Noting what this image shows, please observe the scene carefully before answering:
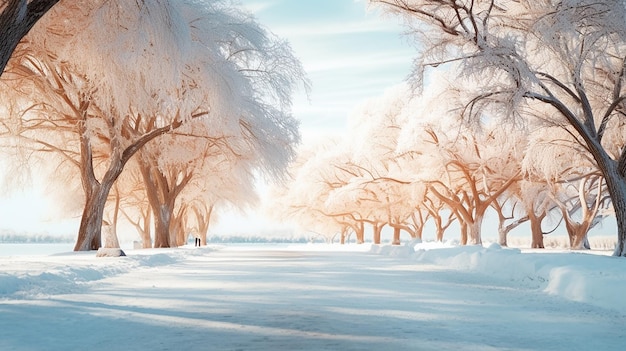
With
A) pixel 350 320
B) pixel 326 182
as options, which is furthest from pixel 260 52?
pixel 326 182

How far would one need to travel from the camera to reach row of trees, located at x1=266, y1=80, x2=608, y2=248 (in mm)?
30734

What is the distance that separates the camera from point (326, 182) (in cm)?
5234

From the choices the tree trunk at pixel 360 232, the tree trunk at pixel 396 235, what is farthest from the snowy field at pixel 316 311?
the tree trunk at pixel 360 232

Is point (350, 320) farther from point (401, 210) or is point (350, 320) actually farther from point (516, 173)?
point (401, 210)

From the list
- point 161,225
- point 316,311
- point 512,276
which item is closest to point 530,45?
point 512,276

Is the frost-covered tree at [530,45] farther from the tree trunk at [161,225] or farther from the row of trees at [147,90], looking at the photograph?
the tree trunk at [161,225]

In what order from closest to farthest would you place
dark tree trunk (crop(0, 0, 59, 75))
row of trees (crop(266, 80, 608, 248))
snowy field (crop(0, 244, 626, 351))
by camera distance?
snowy field (crop(0, 244, 626, 351))
dark tree trunk (crop(0, 0, 59, 75))
row of trees (crop(266, 80, 608, 248))

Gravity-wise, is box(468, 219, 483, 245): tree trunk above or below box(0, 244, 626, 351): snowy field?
above

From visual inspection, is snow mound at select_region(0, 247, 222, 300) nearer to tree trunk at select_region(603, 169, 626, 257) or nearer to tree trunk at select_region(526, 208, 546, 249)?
tree trunk at select_region(603, 169, 626, 257)

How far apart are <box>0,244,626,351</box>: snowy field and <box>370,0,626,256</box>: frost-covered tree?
555 cm

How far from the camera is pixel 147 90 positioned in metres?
19.0

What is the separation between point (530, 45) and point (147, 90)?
12.1 meters

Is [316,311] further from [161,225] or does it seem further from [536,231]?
[536,231]

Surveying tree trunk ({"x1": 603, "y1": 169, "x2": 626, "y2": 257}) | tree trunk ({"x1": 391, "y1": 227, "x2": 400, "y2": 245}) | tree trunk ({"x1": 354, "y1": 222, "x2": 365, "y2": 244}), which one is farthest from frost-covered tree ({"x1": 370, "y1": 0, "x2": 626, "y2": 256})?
tree trunk ({"x1": 354, "y1": 222, "x2": 365, "y2": 244})
